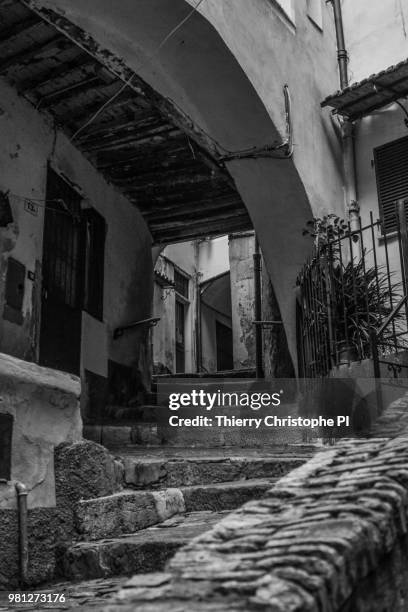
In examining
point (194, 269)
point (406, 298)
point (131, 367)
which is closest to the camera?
point (406, 298)

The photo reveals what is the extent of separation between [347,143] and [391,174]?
2.72 ft

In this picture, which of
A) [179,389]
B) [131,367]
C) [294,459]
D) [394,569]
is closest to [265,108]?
[179,389]

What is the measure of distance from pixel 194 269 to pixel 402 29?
9347 millimetres

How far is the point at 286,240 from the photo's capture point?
27.1 feet

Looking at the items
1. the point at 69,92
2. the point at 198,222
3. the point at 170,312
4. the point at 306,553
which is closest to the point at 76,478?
the point at 306,553

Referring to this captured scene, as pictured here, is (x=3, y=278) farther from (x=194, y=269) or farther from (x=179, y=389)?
(x=194, y=269)

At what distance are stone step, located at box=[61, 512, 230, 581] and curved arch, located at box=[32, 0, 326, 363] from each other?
4.29m

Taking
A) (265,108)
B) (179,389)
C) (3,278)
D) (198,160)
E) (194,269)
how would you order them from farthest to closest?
(194,269) < (198,160) < (265,108) < (179,389) < (3,278)

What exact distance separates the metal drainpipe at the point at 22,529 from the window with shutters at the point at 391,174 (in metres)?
6.49

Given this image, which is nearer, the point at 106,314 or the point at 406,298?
the point at 406,298

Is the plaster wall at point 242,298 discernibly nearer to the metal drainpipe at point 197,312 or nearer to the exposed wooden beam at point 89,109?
the metal drainpipe at point 197,312

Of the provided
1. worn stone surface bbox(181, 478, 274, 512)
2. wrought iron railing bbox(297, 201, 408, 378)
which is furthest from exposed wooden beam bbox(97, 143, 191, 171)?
worn stone surface bbox(181, 478, 274, 512)

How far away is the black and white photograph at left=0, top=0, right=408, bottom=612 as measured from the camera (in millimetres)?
2020

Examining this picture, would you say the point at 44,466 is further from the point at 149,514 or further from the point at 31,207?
the point at 31,207
